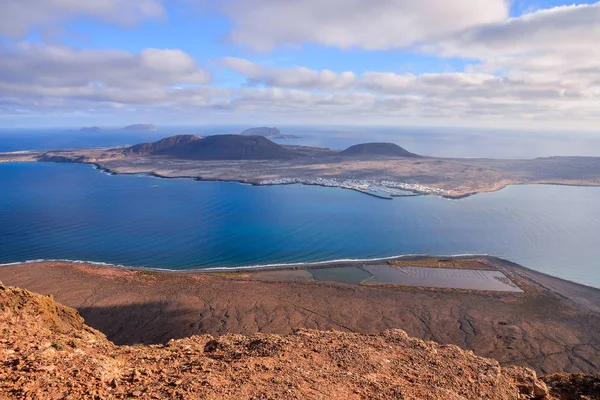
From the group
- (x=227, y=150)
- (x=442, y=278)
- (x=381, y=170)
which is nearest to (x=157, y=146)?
(x=227, y=150)

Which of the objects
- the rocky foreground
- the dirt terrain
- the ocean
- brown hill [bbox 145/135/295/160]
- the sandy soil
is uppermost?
brown hill [bbox 145/135/295/160]

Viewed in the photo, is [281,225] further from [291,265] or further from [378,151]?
[378,151]

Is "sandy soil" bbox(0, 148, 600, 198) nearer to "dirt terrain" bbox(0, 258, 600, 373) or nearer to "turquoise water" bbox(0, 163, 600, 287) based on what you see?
"turquoise water" bbox(0, 163, 600, 287)

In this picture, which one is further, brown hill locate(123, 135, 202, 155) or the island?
brown hill locate(123, 135, 202, 155)

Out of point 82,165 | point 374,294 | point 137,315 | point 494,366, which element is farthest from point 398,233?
point 82,165

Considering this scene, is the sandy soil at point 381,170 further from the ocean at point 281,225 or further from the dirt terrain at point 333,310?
the dirt terrain at point 333,310

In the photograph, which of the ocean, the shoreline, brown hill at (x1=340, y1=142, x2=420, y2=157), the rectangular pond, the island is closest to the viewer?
the rectangular pond

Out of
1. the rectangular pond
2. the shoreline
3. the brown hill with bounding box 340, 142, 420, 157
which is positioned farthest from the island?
the rectangular pond
